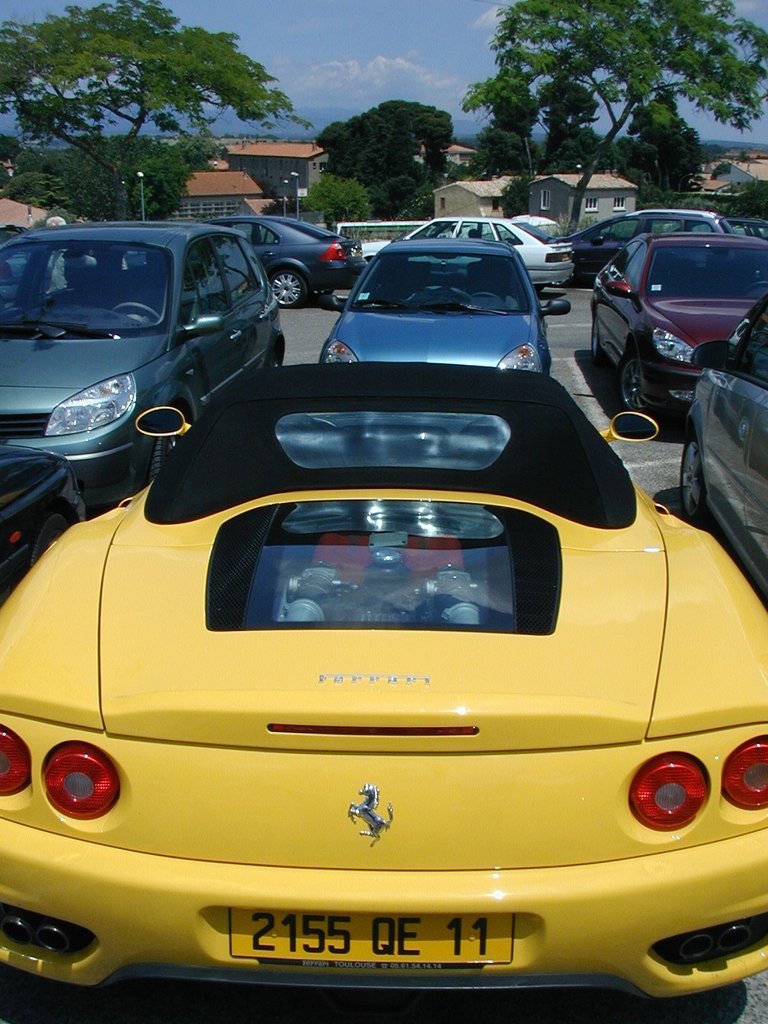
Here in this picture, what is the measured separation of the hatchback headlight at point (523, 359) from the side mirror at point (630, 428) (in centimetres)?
354

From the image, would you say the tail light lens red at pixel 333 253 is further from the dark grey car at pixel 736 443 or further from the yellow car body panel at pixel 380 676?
the yellow car body panel at pixel 380 676

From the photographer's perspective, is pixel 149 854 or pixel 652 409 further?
pixel 652 409

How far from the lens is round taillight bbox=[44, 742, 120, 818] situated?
7.06ft

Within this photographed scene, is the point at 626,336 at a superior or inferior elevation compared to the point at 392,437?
inferior

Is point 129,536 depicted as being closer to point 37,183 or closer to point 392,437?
point 392,437

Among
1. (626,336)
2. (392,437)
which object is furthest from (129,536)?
(626,336)

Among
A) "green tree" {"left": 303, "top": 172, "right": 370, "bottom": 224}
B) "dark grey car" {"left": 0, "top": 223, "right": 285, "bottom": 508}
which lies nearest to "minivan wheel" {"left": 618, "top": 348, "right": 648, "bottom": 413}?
"dark grey car" {"left": 0, "top": 223, "right": 285, "bottom": 508}

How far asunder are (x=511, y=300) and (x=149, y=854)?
6.99 meters

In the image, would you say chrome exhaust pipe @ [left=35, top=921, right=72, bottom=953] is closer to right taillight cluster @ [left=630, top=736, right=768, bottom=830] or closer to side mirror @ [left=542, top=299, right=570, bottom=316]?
right taillight cluster @ [left=630, top=736, right=768, bottom=830]

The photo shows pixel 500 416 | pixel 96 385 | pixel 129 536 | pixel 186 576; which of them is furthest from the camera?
pixel 96 385

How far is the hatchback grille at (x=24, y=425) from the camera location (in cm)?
593

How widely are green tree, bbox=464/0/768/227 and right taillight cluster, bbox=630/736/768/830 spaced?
36.5 m

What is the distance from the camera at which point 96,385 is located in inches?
239

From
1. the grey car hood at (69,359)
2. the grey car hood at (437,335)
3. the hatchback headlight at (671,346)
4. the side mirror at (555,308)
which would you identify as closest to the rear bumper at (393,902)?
the grey car hood at (69,359)
